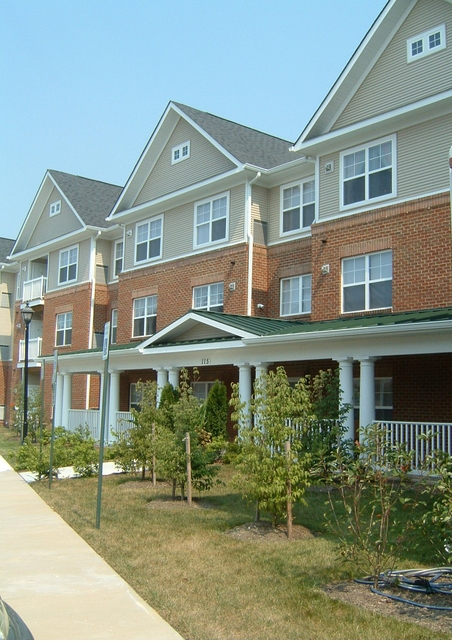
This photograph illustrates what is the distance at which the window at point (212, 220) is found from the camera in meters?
23.5

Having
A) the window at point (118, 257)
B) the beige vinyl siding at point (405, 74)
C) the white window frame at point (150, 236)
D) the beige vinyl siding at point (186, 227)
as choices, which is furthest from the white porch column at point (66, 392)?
the beige vinyl siding at point (405, 74)

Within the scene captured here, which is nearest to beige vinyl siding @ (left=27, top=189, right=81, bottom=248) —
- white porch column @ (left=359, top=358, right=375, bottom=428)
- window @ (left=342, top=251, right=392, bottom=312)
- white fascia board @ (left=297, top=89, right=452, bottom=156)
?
white fascia board @ (left=297, top=89, right=452, bottom=156)

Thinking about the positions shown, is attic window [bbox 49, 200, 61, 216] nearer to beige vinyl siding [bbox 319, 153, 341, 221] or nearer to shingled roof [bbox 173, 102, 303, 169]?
shingled roof [bbox 173, 102, 303, 169]

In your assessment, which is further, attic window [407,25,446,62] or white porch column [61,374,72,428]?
white porch column [61,374,72,428]

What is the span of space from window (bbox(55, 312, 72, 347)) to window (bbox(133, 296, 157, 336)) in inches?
263

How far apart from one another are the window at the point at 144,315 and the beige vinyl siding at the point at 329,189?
8.99 m

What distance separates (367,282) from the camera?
1838cm

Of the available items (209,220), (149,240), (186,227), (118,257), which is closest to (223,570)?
(209,220)

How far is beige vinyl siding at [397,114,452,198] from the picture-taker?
16953mm

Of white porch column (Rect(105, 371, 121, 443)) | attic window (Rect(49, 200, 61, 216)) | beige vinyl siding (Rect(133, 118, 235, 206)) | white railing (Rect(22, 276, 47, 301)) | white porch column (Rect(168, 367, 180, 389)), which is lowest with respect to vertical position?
white porch column (Rect(105, 371, 121, 443))

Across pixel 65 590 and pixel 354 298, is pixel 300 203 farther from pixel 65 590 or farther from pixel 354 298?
pixel 65 590

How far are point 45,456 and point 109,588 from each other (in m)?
9.43

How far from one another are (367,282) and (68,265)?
1876cm

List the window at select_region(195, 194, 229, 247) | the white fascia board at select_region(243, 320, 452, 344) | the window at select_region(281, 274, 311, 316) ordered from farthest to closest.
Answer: the window at select_region(195, 194, 229, 247) < the window at select_region(281, 274, 311, 316) < the white fascia board at select_region(243, 320, 452, 344)
